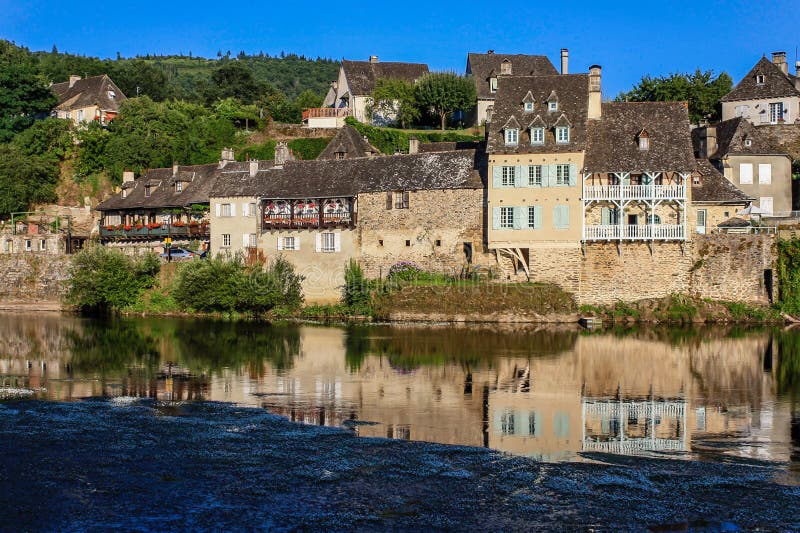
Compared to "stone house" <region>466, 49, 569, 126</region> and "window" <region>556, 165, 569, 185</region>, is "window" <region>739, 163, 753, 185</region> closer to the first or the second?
"window" <region>556, 165, 569, 185</region>

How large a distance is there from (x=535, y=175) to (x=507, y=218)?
248 centimetres

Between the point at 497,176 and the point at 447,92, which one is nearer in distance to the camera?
the point at 497,176

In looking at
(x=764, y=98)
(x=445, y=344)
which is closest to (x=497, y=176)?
(x=445, y=344)

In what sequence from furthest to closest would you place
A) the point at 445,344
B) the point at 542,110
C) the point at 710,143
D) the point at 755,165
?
1. the point at 710,143
2. the point at 755,165
3. the point at 542,110
4. the point at 445,344

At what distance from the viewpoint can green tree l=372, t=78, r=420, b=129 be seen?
7375cm

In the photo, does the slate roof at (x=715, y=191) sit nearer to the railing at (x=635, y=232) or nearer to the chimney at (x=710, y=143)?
the railing at (x=635, y=232)

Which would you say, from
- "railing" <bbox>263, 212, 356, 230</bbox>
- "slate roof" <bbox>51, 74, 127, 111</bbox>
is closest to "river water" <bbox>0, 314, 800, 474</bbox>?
"railing" <bbox>263, 212, 356, 230</bbox>

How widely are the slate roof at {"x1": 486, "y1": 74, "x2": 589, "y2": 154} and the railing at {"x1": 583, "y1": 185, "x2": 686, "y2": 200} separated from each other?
7.43 ft

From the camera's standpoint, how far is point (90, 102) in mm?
82625

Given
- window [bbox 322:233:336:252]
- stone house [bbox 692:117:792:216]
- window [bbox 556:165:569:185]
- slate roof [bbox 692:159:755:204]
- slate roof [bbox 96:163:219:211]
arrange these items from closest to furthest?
1. window [bbox 556:165:569:185]
2. slate roof [bbox 692:159:755:204]
3. window [bbox 322:233:336:252]
4. stone house [bbox 692:117:792:216]
5. slate roof [bbox 96:163:219:211]

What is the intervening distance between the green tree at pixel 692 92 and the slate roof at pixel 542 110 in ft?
70.2

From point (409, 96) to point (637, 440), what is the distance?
54.4 m

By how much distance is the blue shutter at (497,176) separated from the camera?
47344 millimetres

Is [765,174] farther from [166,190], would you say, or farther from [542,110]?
[166,190]
